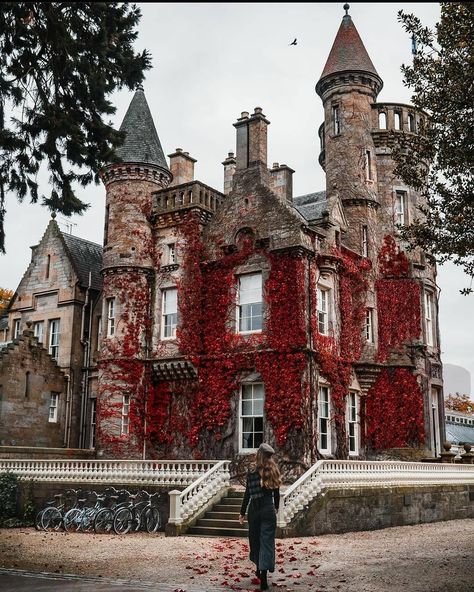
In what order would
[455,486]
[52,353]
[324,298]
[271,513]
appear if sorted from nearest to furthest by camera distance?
[271,513] < [455,486] < [324,298] < [52,353]

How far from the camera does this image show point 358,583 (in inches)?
450

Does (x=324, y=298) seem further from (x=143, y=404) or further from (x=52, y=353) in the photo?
(x=52, y=353)

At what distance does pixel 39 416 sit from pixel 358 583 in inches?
889

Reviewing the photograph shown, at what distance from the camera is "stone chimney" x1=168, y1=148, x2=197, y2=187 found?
3269 cm

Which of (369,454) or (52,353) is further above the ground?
(52,353)

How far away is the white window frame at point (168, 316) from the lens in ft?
92.2

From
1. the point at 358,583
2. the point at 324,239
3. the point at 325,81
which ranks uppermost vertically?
the point at 325,81

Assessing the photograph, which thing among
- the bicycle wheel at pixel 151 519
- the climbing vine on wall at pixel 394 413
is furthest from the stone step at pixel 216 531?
the climbing vine on wall at pixel 394 413

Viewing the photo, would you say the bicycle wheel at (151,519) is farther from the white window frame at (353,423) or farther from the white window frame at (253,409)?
the white window frame at (353,423)

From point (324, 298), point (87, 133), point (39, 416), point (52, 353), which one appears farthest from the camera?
point (52, 353)

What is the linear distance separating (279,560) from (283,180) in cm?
1983

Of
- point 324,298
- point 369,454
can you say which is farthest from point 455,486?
point 324,298

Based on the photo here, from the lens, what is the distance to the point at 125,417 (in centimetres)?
2758

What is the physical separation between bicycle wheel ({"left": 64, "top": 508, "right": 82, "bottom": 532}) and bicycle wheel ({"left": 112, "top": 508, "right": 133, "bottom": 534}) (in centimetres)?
137
